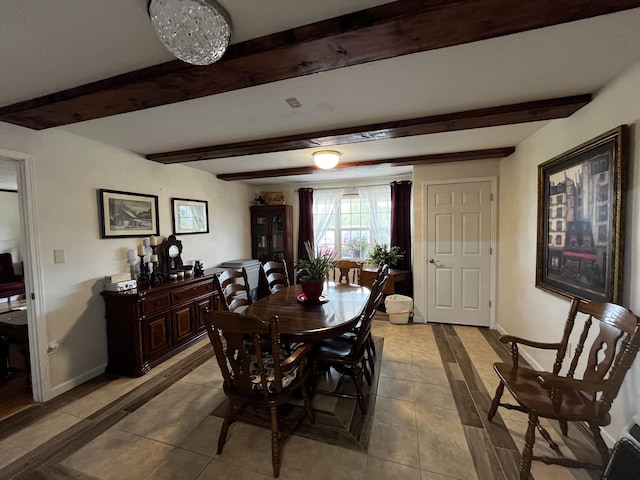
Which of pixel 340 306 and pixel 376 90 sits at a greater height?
pixel 376 90

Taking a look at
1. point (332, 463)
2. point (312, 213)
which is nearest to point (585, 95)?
point (332, 463)

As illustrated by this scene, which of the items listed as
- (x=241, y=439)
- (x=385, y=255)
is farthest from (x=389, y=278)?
(x=241, y=439)

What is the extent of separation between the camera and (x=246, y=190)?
5066 mm

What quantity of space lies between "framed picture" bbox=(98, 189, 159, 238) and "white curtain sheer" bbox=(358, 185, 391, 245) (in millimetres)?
3276

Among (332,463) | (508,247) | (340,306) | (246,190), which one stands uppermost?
(246,190)

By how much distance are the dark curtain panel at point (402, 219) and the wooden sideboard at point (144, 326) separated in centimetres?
311

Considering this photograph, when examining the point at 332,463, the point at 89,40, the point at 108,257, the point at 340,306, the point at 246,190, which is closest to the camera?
the point at 89,40

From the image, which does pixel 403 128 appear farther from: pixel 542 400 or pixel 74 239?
pixel 74 239

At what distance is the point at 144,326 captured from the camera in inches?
104

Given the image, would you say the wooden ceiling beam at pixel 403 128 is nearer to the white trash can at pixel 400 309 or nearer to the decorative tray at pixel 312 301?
the decorative tray at pixel 312 301

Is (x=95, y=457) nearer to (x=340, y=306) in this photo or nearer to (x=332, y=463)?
(x=332, y=463)

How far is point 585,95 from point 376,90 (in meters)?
1.46

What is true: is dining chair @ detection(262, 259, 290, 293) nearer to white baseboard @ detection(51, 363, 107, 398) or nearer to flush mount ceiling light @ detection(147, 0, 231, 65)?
white baseboard @ detection(51, 363, 107, 398)

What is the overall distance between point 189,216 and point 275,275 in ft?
5.14
